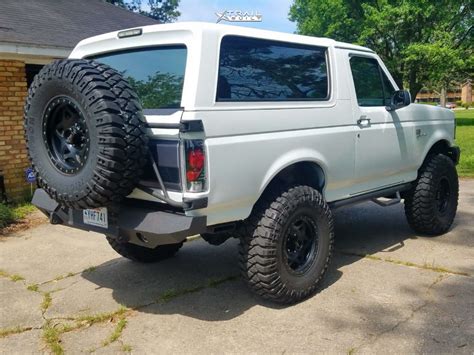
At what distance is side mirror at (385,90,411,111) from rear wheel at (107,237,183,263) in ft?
8.38

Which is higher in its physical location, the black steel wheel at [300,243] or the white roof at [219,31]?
the white roof at [219,31]

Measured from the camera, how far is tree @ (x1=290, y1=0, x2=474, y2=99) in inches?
1033

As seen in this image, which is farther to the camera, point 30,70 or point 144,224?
point 30,70

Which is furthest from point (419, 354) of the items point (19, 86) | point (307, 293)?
point (19, 86)

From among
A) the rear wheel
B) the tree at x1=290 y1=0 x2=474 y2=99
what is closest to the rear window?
the rear wheel

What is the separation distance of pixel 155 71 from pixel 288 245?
5.52 ft

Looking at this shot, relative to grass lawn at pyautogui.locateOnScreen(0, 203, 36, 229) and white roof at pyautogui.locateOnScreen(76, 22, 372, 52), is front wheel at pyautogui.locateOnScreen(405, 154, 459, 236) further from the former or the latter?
grass lawn at pyautogui.locateOnScreen(0, 203, 36, 229)

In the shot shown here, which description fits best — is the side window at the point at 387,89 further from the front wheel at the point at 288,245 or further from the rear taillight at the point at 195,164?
the rear taillight at the point at 195,164

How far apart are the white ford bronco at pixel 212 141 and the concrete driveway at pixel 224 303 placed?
1.07 feet

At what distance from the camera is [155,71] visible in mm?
3707

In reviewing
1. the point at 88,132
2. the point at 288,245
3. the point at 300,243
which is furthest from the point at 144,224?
the point at 300,243

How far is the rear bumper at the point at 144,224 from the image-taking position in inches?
126

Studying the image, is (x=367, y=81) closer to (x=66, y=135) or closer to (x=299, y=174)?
(x=299, y=174)

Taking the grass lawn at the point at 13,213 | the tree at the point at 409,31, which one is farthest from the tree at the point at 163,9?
the grass lawn at the point at 13,213
